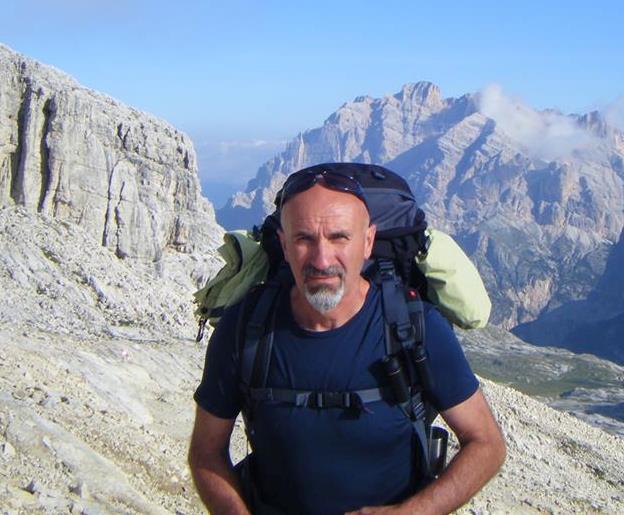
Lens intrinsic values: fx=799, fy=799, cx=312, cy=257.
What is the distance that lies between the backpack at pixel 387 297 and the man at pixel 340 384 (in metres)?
0.07

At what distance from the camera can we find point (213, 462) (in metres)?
6.09

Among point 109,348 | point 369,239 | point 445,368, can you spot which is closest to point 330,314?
point 369,239

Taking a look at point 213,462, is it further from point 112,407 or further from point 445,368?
point 112,407

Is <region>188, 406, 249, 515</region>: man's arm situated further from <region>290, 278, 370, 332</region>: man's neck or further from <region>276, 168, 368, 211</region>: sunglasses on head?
<region>276, 168, 368, 211</region>: sunglasses on head

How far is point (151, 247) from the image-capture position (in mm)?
53812

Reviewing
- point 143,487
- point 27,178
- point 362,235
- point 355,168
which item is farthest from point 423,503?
point 27,178

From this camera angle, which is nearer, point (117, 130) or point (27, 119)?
point (27, 119)

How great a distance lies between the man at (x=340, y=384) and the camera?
18.4ft

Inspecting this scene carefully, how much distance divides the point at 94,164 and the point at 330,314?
4846 cm

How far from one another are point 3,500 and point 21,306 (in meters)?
24.9

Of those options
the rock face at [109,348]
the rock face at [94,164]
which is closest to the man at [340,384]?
the rock face at [109,348]

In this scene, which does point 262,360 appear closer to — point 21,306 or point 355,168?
point 355,168

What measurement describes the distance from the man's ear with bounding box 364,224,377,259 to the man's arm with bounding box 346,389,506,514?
50.8 inches

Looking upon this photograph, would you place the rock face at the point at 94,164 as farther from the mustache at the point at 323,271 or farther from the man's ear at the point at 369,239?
the mustache at the point at 323,271
